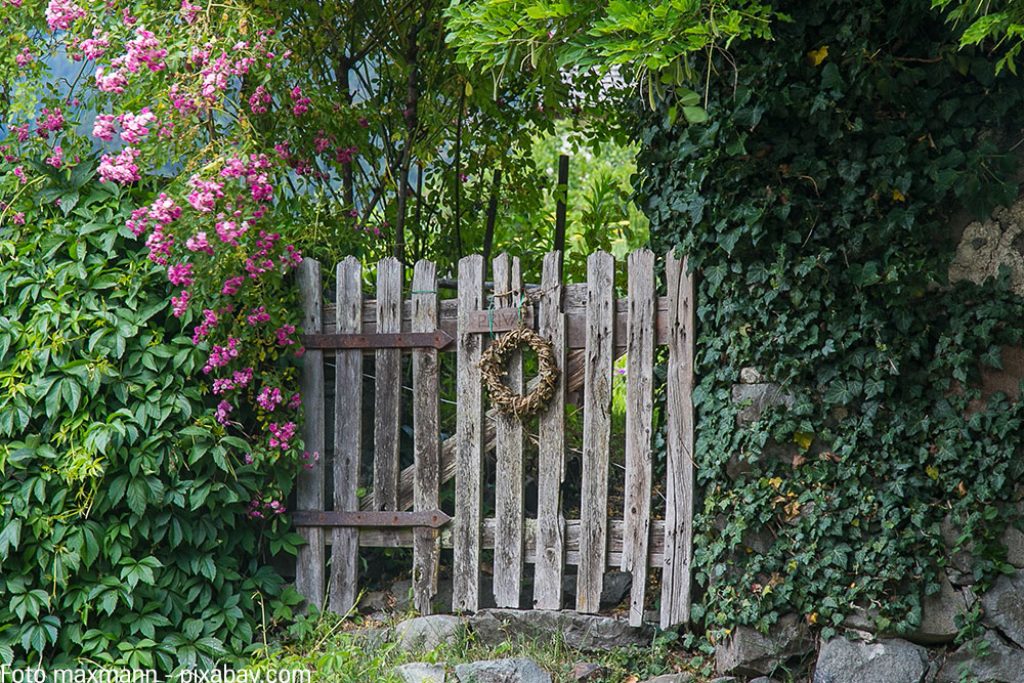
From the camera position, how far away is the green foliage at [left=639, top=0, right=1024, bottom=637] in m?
3.85

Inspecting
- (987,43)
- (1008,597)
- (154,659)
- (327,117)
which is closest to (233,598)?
(154,659)

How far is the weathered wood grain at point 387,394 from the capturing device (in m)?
4.88

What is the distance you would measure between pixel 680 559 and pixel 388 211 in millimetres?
2828

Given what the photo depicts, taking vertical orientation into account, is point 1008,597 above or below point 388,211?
below

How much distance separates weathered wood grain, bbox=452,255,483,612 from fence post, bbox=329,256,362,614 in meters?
0.53

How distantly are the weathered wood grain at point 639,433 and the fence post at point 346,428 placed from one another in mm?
1373

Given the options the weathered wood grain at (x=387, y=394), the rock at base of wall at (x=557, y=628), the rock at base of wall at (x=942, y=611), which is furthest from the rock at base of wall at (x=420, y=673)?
the rock at base of wall at (x=942, y=611)

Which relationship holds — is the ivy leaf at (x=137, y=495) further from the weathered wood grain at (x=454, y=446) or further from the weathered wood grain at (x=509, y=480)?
the weathered wood grain at (x=509, y=480)

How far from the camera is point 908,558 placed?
3867 millimetres

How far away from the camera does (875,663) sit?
3.88m

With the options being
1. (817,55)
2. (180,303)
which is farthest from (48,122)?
(817,55)

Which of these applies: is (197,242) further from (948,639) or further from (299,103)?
(948,639)

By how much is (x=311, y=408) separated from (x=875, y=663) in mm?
2808

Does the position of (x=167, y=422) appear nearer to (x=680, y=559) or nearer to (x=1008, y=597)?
(x=680, y=559)
